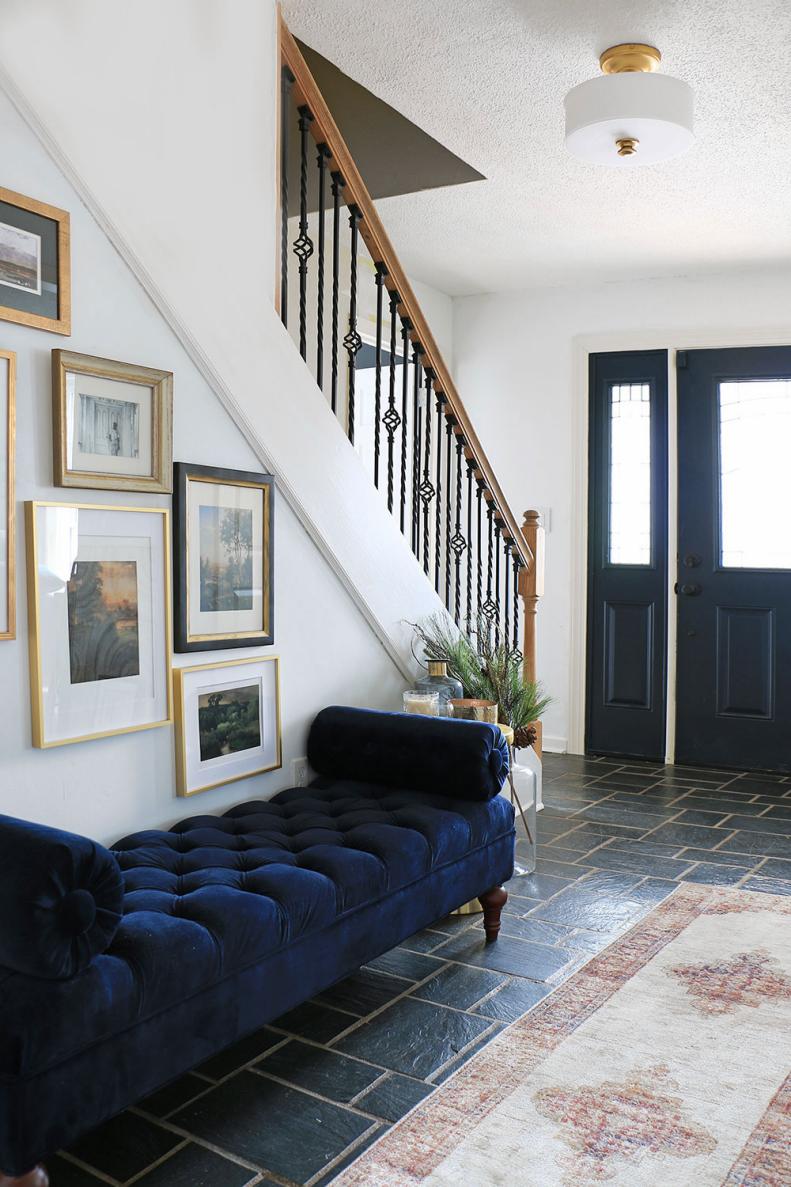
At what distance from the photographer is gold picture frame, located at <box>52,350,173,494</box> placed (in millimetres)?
2486

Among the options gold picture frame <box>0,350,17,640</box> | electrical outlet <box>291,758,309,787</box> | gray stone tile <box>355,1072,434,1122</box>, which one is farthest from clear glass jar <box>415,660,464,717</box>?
gold picture frame <box>0,350,17,640</box>

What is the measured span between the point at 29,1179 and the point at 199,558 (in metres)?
1.64

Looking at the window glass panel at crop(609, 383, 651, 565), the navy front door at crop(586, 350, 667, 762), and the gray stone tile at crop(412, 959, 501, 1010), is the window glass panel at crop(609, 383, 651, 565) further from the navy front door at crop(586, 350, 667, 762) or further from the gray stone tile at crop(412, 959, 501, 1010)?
the gray stone tile at crop(412, 959, 501, 1010)

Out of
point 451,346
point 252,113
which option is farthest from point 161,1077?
point 451,346

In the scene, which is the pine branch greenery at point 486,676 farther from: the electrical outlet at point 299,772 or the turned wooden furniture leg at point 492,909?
the turned wooden furniture leg at point 492,909

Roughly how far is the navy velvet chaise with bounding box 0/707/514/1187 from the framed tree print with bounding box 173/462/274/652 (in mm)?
473

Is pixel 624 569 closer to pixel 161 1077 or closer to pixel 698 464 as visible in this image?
pixel 698 464

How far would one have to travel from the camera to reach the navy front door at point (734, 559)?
5.63 metres

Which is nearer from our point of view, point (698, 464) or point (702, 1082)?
point (702, 1082)

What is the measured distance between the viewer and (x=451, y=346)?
6.46 m

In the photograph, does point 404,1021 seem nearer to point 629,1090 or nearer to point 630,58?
point 629,1090

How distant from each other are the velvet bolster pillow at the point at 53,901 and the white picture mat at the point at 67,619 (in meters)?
0.65

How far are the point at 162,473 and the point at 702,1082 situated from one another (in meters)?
2.01

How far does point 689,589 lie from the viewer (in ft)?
19.1
